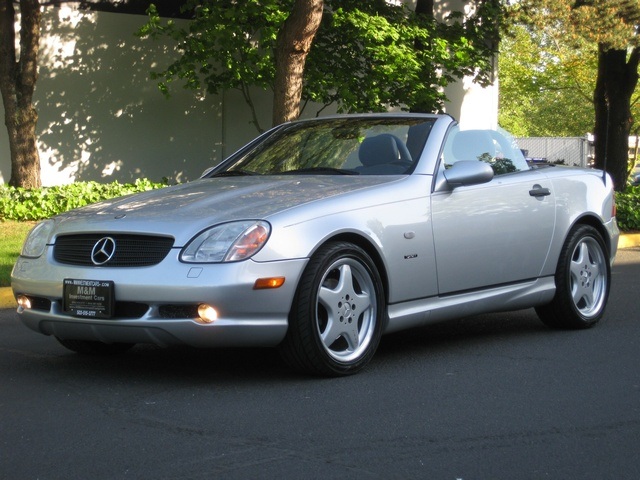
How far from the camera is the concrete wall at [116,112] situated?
19.9 metres

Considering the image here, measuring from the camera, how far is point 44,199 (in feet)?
51.9

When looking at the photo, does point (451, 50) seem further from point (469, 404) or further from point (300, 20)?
point (469, 404)

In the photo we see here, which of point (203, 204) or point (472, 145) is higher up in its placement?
point (472, 145)

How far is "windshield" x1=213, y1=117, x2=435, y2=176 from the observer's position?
7.03 metres

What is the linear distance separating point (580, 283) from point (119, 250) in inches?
141

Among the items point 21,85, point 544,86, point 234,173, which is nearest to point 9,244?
point 21,85

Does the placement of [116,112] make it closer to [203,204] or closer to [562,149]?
[203,204]

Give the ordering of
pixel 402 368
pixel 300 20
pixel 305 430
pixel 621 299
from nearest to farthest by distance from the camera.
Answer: pixel 305 430
pixel 402 368
pixel 621 299
pixel 300 20

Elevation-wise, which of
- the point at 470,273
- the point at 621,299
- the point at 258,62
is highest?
the point at 258,62

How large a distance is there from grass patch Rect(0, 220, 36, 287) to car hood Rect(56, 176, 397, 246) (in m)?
3.75

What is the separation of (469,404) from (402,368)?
1003mm

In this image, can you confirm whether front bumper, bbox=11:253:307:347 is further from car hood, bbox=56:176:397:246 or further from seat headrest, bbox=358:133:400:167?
seat headrest, bbox=358:133:400:167

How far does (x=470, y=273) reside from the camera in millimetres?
6988

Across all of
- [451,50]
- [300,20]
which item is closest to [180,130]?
[451,50]
